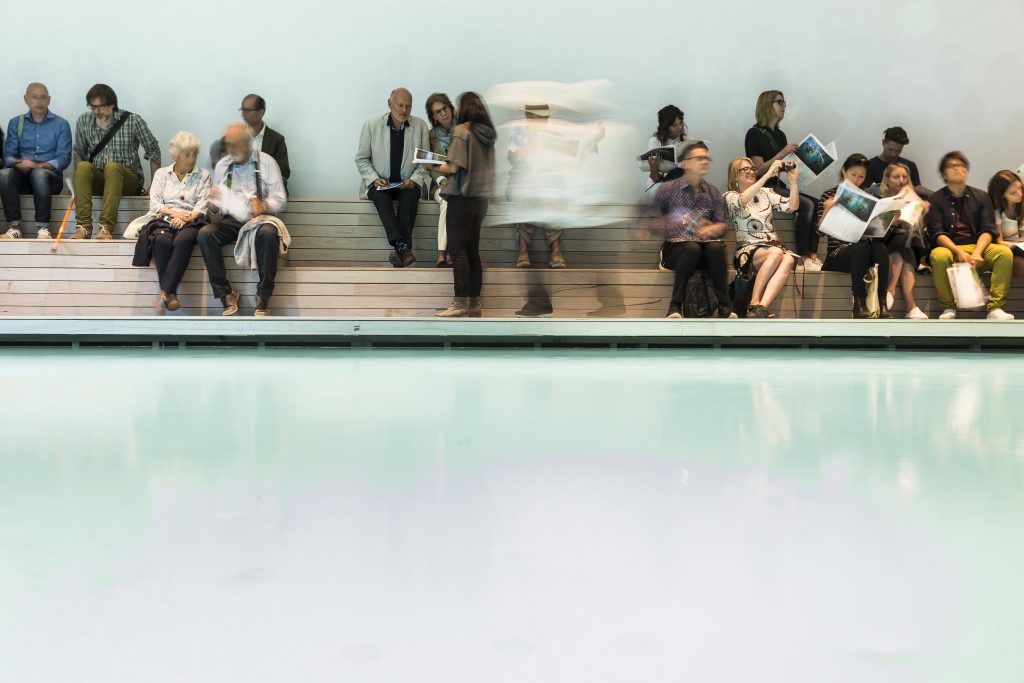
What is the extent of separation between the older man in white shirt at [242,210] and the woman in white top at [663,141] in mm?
2832

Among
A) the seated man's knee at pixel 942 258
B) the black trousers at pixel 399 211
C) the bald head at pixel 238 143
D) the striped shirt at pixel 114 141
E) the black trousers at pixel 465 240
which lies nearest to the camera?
the black trousers at pixel 465 240

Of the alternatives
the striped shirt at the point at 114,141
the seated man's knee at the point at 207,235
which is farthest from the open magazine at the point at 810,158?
the striped shirt at the point at 114,141

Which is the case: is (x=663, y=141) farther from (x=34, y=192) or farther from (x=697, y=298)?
(x=34, y=192)

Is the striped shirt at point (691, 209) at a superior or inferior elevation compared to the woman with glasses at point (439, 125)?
inferior

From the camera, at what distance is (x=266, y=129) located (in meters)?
7.27

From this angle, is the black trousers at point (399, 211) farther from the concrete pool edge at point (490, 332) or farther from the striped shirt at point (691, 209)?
the striped shirt at point (691, 209)

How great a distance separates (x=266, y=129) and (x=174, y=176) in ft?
3.72

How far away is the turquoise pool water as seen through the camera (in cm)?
90

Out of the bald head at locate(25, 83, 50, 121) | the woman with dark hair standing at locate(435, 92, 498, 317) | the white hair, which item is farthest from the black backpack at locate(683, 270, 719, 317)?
the bald head at locate(25, 83, 50, 121)

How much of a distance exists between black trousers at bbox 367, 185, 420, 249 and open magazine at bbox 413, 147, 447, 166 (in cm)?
49

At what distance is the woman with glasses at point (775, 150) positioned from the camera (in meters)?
6.97

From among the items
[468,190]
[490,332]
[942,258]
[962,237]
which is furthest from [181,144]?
[962,237]

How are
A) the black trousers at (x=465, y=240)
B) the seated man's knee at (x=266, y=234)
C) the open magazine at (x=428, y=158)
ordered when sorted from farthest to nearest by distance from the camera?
the seated man's knee at (x=266, y=234)
the open magazine at (x=428, y=158)
the black trousers at (x=465, y=240)

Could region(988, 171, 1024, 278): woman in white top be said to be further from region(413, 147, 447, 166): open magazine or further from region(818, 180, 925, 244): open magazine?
region(413, 147, 447, 166): open magazine
